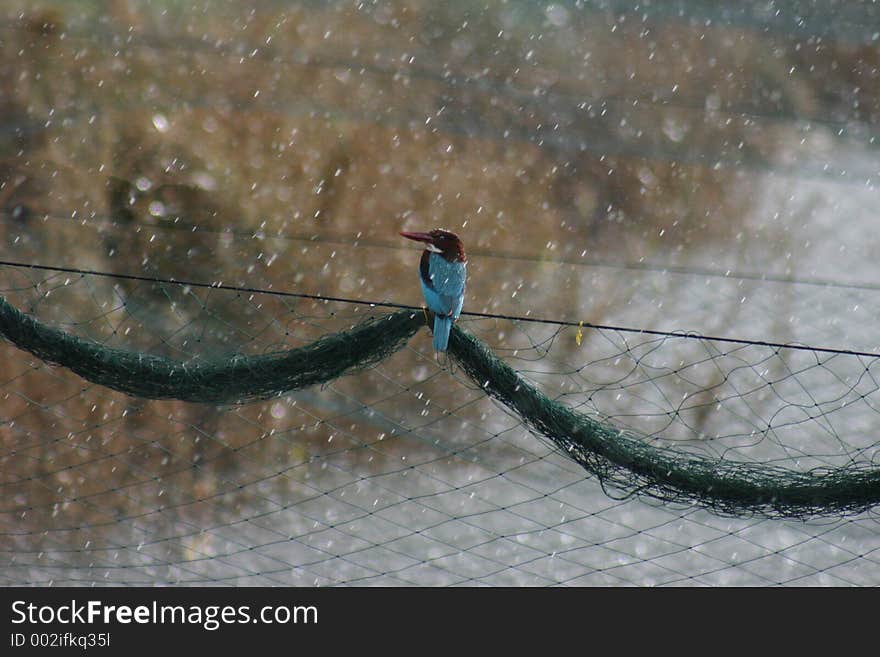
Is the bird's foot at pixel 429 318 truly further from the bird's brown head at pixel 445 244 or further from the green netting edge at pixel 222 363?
the bird's brown head at pixel 445 244

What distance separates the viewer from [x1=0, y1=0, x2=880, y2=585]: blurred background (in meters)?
4.51

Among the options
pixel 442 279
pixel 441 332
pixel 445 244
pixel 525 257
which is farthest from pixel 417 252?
pixel 441 332

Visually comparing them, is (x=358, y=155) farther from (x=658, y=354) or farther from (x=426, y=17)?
(x=658, y=354)

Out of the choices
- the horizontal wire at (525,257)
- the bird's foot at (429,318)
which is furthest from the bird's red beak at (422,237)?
the horizontal wire at (525,257)

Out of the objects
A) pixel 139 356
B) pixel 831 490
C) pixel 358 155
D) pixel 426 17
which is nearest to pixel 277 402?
pixel 358 155

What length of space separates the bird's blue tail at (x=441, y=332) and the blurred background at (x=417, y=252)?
2.39 metres

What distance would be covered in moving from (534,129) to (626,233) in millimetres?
851

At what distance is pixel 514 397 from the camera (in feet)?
5.44

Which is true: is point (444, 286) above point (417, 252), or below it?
below

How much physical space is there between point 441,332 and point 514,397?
18cm

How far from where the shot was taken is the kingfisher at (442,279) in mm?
1690

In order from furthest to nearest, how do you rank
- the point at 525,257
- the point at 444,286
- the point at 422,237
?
the point at 525,257 → the point at 422,237 → the point at 444,286

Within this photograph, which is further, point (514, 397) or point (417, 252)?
point (417, 252)

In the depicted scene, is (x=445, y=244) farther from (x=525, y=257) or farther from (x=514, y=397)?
(x=525, y=257)
